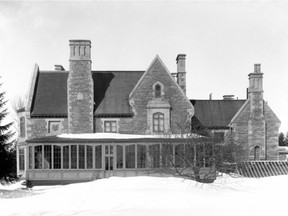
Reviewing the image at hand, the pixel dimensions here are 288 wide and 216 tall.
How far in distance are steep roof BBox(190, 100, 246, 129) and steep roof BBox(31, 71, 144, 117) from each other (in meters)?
6.52

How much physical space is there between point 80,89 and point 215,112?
1274 centimetres

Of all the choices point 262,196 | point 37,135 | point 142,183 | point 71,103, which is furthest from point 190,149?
point 37,135

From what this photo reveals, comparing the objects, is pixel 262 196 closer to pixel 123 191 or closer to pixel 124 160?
pixel 123 191

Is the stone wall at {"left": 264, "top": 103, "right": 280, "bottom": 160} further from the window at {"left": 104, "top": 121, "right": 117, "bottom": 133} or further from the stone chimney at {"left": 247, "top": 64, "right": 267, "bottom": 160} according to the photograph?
the window at {"left": 104, "top": 121, "right": 117, "bottom": 133}

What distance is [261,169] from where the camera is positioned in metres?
25.8

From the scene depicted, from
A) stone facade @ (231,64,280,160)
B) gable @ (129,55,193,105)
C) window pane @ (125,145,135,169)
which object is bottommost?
window pane @ (125,145,135,169)

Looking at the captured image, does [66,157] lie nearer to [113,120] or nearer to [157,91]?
[113,120]

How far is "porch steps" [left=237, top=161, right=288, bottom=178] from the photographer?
83.4 ft

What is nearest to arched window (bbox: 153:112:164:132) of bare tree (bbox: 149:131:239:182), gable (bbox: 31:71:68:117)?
bare tree (bbox: 149:131:239:182)

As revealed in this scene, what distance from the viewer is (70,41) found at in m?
29.6

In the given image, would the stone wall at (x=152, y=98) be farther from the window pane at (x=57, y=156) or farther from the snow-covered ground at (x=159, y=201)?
the snow-covered ground at (x=159, y=201)

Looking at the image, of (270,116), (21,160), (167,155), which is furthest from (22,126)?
(270,116)

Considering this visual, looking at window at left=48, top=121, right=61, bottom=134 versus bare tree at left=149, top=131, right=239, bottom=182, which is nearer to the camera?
bare tree at left=149, top=131, right=239, bottom=182

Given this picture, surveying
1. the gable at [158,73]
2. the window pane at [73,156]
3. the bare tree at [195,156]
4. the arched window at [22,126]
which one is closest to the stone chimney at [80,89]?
the window pane at [73,156]
